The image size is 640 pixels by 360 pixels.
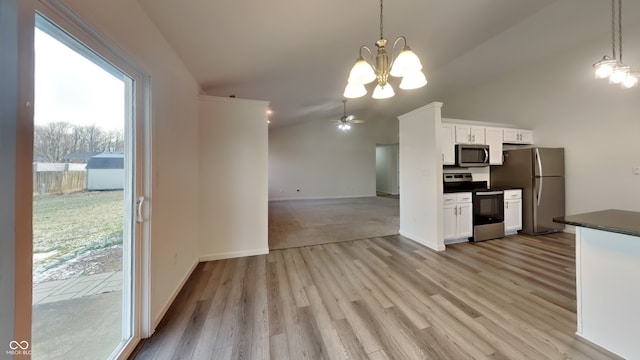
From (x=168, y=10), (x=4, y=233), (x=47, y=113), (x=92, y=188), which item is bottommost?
(x=4, y=233)

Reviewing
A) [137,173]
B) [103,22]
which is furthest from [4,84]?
[137,173]

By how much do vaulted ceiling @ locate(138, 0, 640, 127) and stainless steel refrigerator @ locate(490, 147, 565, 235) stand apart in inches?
70.5

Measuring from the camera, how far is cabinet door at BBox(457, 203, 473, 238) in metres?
3.63

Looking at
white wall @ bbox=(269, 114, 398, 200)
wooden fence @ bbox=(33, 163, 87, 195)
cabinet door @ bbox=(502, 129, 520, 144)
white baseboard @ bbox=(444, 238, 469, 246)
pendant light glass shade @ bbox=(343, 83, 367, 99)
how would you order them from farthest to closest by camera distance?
white wall @ bbox=(269, 114, 398, 200) < cabinet door @ bbox=(502, 129, 520, 144) < white baseboard @ bbox=(444, 238, 469, 246) < pendant light glass shade @ bbox=(343, 83, 367, 99) < wooden fence @ bbox=(33, 163, 87, 195)

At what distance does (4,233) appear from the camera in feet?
2.50

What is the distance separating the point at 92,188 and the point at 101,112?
1.52 feet

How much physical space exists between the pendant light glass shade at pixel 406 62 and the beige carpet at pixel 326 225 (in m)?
2.97

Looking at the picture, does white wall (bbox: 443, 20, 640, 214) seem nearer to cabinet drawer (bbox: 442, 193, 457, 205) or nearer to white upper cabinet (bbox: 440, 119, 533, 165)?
white upper cabinet (bbox: 440, 119, 533, 165)

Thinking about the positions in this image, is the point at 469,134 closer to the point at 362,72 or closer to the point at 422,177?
the point at 422,177

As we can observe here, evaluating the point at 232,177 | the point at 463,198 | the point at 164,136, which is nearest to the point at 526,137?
the point at 463,198

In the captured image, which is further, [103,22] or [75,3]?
[103,22]

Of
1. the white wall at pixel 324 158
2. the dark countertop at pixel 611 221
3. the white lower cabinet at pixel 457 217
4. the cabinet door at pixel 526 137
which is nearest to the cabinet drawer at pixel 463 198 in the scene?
the white lower cabinet at pixel 457 217

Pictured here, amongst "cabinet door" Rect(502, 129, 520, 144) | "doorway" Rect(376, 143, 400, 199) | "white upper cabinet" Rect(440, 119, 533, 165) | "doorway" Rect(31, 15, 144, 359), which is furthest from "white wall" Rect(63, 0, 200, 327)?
"doorway" Rect(376, 143, 400, 199)

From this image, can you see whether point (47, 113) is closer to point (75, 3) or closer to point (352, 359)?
point (75, 3)
